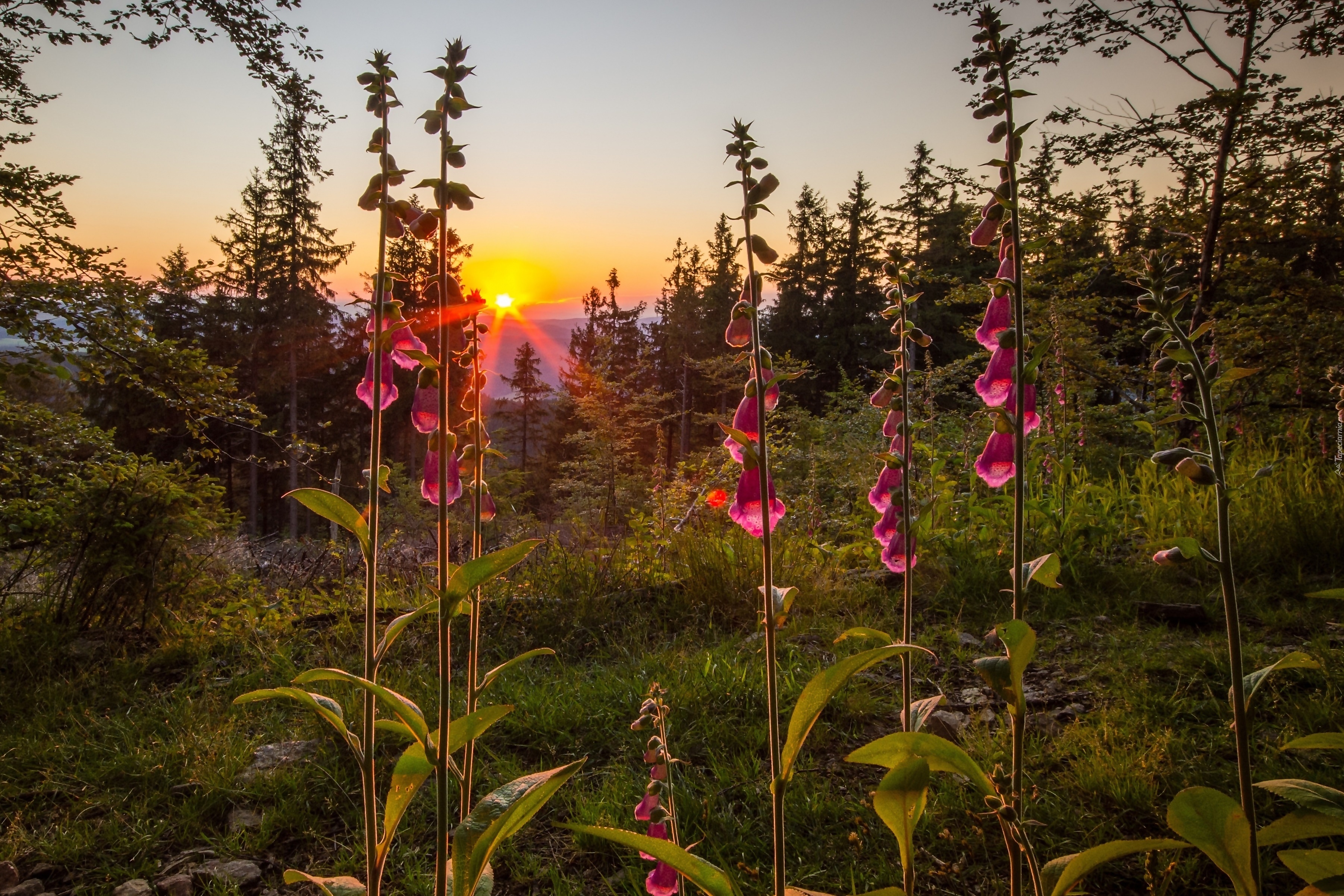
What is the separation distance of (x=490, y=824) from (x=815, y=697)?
67 cm

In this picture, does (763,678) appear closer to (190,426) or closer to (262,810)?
(262,810)

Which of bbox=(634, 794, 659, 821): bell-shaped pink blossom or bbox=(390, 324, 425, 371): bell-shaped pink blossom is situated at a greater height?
bbox=(390, 324, 425, 371): bell-shaped pink blossom

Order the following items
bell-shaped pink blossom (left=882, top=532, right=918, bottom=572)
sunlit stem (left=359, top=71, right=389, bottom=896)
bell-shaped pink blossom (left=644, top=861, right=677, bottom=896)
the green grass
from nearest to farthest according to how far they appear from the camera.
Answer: sunlit stem (left=359, top=71, right=389, bottom=896)
bell-shaped pink blossom (left=644, top=861, right=677, bottom=896)
bell-shaped pink blossom (left=882, top=532, right=918, bottom=572)
the green grass

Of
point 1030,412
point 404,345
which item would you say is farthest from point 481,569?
point 1030,412

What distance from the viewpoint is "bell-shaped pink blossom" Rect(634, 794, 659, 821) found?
171cm

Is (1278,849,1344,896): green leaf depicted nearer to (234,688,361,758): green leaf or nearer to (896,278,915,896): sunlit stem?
(896,278,915,896): sunlit stem

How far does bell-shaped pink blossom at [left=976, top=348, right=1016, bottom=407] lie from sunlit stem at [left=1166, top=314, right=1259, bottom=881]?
0.36 m

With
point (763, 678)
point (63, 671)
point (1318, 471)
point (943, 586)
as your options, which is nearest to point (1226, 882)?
point (763, 678)

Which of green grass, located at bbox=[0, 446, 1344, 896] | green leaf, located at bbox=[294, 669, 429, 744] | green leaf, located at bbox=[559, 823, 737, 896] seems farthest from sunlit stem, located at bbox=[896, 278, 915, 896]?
green leaf, located at bbox=[294, 669, 429, 744]

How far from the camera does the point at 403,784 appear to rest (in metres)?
1.46

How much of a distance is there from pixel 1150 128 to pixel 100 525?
9069 millimetres

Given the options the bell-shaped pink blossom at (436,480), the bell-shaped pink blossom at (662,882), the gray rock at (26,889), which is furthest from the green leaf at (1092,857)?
the gray rock at (26,889)

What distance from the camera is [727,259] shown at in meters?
38.0

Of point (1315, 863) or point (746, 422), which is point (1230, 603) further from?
point (746, 422)
